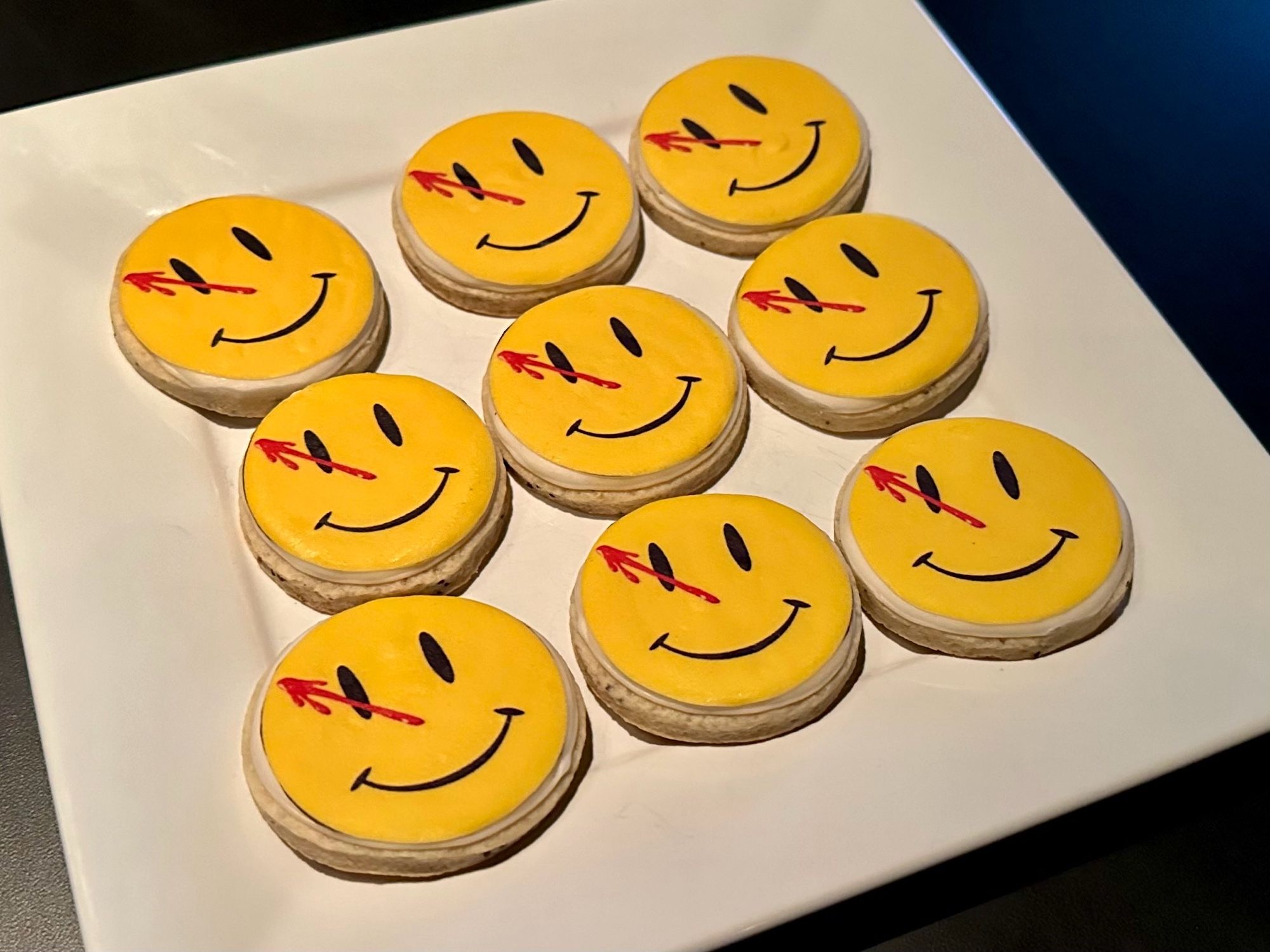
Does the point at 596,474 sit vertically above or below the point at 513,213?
below

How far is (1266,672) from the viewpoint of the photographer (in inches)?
58.6

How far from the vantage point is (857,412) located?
1.64 meters

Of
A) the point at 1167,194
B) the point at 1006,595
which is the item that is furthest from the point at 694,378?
the point at 1167,194

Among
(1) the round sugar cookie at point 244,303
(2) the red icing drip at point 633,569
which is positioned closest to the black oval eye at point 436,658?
(2) the red icing drip at point 633,569

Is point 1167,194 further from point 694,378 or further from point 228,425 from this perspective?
point 228,425

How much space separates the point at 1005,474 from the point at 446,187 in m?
0.92

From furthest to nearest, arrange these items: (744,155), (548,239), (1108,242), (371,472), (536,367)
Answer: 1. (1108,242)
2. (744,155)
3. (548,239)
4. (536,367)
5. (371,472)

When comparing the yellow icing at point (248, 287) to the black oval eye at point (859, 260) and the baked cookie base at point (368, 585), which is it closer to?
the baked cookie base at point (368, 585)

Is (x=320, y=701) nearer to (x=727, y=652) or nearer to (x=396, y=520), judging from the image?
(x=396, y=520)

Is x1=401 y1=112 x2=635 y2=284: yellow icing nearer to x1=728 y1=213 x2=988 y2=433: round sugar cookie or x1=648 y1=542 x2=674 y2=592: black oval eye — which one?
x1=728 y1=213 x2=988 y2=433: round sugar cookie

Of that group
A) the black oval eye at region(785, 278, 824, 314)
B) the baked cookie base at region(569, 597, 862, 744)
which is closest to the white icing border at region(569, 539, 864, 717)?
the baked cookie base at region(569, 597, 862, 744)

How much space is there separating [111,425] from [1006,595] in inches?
48.4

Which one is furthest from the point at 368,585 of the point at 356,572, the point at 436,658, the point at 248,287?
the point at 248,287

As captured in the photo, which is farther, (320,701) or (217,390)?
(217,390)
